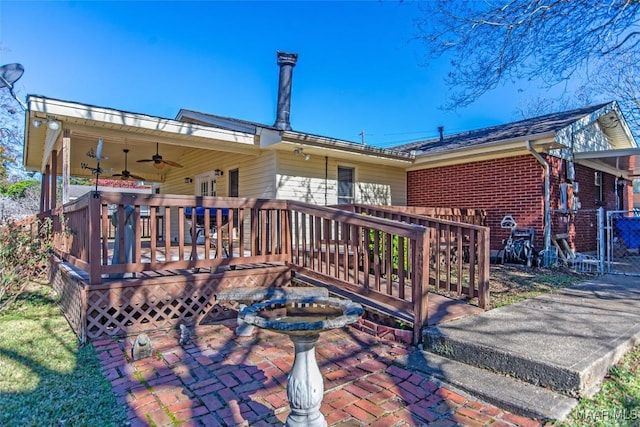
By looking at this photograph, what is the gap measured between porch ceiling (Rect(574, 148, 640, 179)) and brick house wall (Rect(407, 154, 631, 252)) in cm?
31

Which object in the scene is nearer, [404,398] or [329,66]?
[404,398]

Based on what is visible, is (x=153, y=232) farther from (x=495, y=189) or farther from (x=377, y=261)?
(x=495, y=189)

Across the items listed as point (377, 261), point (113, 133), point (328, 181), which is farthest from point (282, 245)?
point (113, 133)

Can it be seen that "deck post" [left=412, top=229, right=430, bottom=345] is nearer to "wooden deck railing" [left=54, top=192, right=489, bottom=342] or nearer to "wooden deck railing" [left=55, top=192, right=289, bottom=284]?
"wooden deck railing" [left=54, top=192, right=489, bottom=342]

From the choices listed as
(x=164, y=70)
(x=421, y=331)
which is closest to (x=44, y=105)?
(x=421, y=331)

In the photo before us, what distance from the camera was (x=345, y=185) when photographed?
914 centimetres

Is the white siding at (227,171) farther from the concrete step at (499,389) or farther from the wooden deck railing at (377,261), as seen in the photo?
the concrete step at (499,389)

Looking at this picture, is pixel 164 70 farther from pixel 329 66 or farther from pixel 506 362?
pixel 506 362

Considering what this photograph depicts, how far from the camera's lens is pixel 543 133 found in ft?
23.4

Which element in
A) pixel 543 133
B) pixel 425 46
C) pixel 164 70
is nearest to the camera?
pixel 425 46

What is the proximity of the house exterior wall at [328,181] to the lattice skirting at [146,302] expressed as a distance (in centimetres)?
337

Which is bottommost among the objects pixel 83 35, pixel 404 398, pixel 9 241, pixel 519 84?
pixel 404 398

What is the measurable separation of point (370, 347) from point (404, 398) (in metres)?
0.98

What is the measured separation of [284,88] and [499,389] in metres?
9.10
